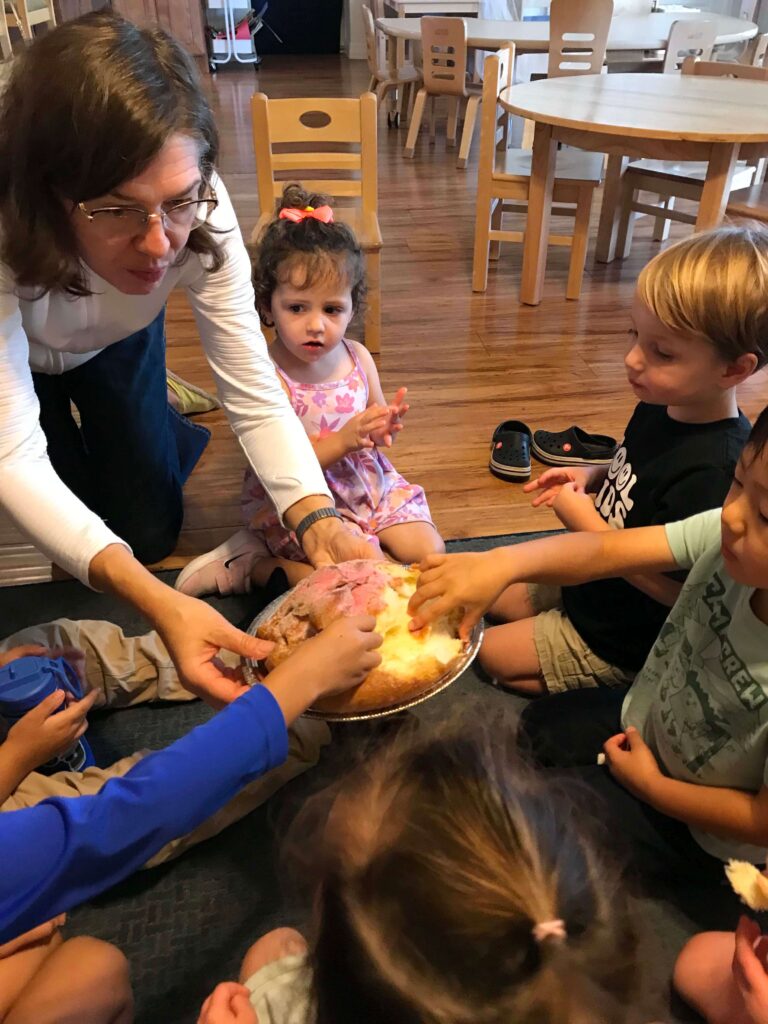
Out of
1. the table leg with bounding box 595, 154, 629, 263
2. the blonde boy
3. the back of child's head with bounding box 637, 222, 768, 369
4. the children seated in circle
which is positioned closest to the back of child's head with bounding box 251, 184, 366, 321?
the blonde boy

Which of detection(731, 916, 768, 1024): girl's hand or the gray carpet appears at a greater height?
detection(731, 916, 768, 1024): girl's hand

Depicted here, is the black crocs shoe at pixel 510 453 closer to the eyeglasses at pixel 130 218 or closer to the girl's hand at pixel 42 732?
the eyeglasses at pixel 130 218

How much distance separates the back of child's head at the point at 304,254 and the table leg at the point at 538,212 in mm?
→ 1246

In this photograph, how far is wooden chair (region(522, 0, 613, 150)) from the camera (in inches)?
134

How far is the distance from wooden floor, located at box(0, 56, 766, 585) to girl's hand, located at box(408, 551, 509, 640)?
0.78 m

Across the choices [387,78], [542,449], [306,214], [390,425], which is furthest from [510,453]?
[387,78]

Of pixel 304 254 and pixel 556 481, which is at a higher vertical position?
pixel 304 254

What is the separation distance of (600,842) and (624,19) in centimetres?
519

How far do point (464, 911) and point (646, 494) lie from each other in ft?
2.58

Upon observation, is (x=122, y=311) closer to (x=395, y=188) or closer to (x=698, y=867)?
(x=698, y=867)

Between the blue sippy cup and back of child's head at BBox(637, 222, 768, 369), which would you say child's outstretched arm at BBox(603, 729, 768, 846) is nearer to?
back of child's head at BBox(637, 222, 768, 369)

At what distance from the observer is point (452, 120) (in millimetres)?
4797

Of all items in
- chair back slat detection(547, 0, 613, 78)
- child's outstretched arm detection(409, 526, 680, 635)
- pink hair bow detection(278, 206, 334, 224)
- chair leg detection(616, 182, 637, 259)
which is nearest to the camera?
child's outstretched arm detection(409, 526, 680, 635)

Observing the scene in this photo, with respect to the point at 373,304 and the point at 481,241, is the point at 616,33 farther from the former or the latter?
the point at 373,304
